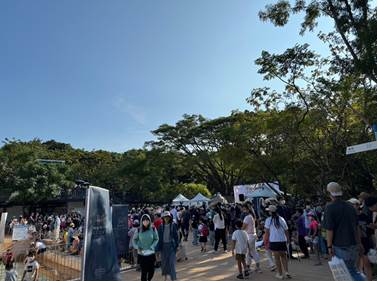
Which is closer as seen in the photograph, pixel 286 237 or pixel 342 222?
pixel 342 222

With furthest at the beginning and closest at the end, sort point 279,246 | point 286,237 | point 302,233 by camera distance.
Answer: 1. point 302,233
2. point 286,237
3. point 279,246

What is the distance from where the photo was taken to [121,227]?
10984 millimetres

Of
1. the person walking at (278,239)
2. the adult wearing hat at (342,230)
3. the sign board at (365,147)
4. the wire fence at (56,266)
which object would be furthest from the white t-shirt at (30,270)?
the sign board at (365,147)

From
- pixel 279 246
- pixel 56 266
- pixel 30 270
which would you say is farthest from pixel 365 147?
pixel 56 266

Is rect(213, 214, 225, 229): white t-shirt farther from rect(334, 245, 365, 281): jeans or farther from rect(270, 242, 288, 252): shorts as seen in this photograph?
A: rect(334, 245, 365, 281): jeans

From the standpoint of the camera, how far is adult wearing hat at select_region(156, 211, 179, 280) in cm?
768

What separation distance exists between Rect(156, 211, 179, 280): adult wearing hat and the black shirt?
4.21 metres

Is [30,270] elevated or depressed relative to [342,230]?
depressed

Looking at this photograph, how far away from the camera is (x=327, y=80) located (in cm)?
1279

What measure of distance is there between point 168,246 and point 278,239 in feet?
7.81

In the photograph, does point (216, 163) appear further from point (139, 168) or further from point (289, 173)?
point (289, 173)

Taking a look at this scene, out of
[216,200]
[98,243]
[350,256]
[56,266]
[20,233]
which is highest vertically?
[216,200]

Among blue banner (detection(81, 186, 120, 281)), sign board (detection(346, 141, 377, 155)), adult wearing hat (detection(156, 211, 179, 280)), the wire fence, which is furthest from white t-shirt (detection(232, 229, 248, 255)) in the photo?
the wire fence

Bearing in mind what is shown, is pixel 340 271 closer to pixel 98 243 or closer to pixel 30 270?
pixel 98 243
